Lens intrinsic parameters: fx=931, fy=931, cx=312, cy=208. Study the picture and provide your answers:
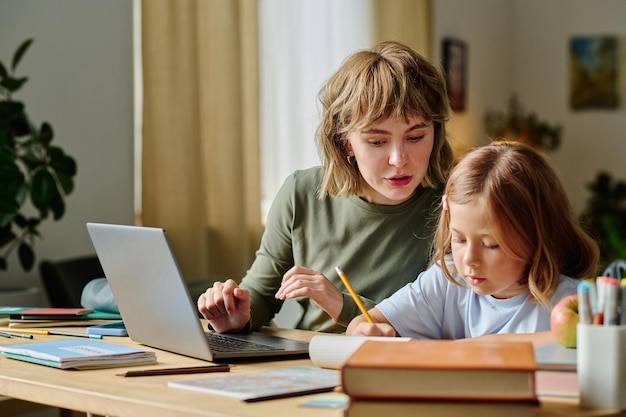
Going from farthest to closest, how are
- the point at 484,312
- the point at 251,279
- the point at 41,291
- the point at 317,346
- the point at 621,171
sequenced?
the point at 621,171
the point at 41,291
the point at 251,279
the point at 484,312
the point at 317,346

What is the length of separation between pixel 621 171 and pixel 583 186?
0.91ft

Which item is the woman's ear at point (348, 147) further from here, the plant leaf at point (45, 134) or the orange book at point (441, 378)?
the plant leaf at point (45, 134)

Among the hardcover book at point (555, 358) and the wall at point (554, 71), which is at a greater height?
the wall at point (554, 71)

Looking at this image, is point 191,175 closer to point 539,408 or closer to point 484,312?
point 484,312

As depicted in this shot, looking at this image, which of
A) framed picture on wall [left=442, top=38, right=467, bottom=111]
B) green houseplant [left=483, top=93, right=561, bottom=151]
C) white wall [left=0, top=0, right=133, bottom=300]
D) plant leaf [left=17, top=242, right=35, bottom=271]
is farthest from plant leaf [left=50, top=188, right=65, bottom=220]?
green houseplant [left=483, top=93, right=561, bottom=151]

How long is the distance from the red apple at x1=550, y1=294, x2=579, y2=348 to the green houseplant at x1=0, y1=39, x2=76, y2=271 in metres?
1.92

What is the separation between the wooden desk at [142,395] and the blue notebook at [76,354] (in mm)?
13

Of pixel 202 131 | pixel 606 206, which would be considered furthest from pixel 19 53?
pixel 606 206

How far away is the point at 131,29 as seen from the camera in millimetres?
3502

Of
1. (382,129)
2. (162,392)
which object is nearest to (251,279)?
(382,129)

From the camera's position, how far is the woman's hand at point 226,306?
5.52 feet

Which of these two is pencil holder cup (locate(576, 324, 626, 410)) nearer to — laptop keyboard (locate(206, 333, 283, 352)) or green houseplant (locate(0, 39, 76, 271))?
laptop keyboard (locate(206, 333, 283, 352))

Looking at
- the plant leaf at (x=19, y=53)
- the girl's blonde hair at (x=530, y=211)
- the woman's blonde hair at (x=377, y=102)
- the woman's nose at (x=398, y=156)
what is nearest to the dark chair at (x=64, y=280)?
the plant leaf at (x=19, y=53)

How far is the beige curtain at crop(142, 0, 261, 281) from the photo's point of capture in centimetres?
350
